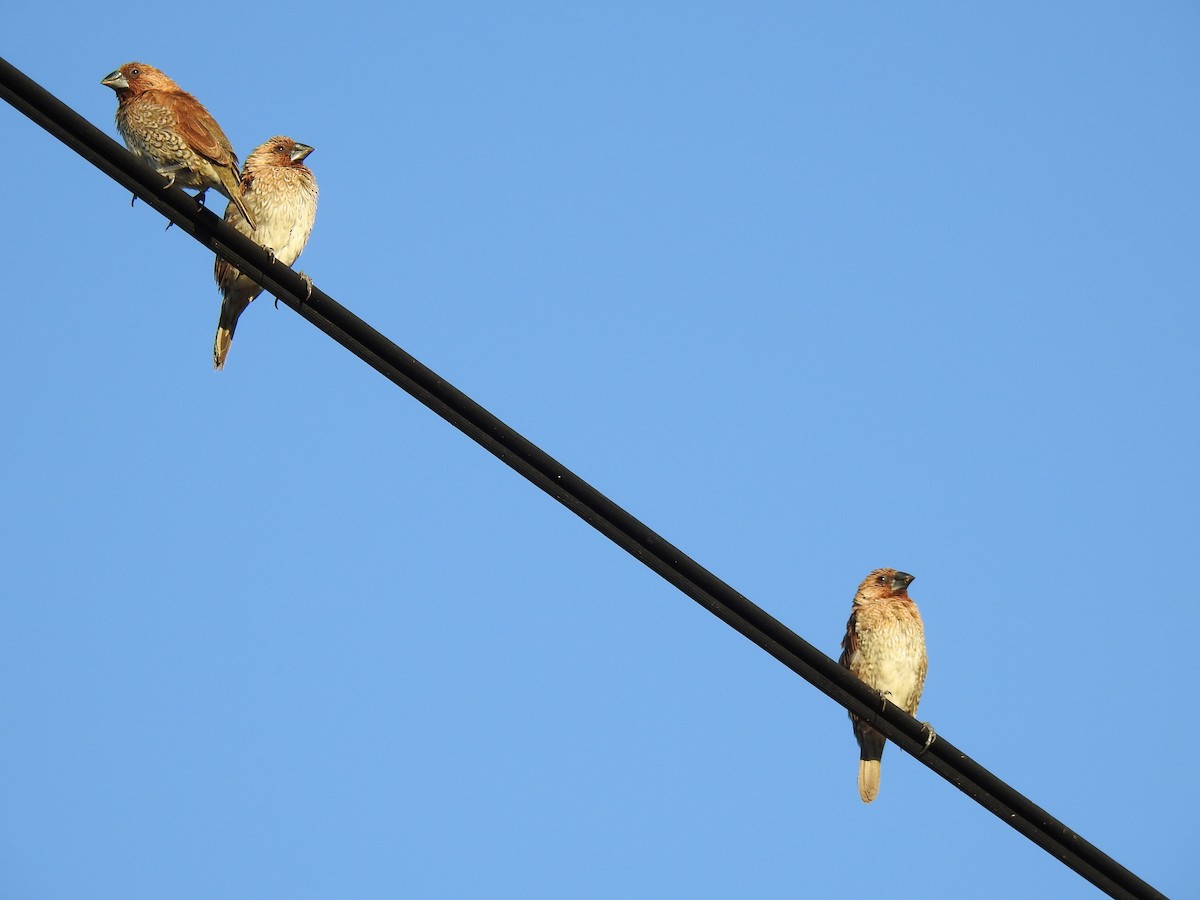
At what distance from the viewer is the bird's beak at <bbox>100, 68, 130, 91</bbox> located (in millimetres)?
7703

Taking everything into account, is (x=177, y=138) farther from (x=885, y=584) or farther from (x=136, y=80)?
(x=885, y=584)

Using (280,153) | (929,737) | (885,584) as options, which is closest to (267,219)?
(280,153)

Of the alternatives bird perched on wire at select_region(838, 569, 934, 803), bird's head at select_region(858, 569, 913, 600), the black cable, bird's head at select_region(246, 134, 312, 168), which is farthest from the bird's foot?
bird's head at select_region(246, 134, 312, 168)

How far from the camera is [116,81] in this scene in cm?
771

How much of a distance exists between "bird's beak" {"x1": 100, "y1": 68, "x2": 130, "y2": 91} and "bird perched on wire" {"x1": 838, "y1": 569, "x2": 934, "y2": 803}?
553cm

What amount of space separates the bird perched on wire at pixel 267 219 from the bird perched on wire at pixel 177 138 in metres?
0.83

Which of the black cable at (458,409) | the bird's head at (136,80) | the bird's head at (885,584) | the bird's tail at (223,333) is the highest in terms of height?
the bird's head at (885,584)

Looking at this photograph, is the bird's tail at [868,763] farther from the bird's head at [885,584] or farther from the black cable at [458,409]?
the black cable at [458,409]

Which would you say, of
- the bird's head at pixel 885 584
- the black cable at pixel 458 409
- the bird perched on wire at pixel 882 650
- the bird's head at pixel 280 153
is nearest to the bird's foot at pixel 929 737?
the black cable at pixel 458 409

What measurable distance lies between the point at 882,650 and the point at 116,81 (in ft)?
18.8

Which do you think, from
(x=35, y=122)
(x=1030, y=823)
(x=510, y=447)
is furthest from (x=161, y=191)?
(x=1030, y=823)

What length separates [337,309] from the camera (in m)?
4.12

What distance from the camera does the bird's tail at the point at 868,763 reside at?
28.9 feet

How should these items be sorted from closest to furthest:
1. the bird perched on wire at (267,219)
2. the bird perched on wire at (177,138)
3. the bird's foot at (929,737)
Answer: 1. the bird's foot at (929,737)
2. the bird perched on wire at (177,138)
3. the bird perched on wire at (267,219)
